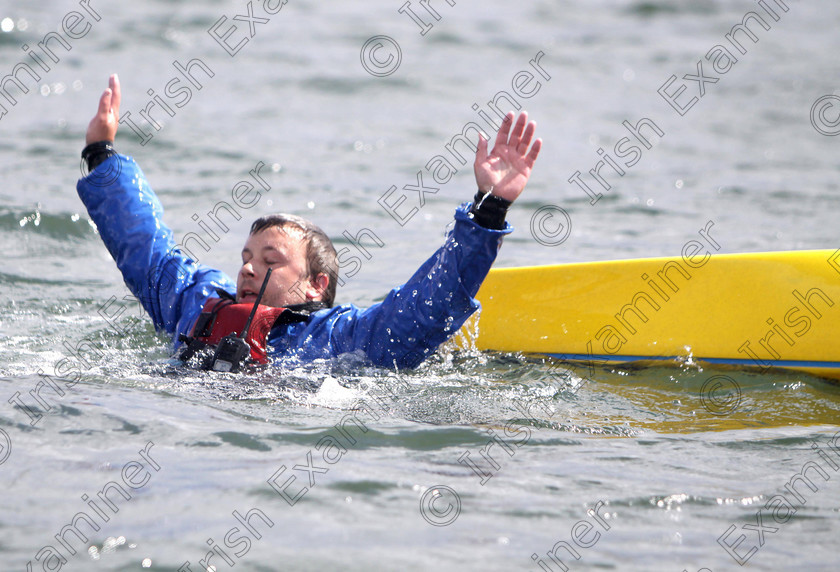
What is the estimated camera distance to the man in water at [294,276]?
331cm

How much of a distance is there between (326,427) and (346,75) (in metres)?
8.76

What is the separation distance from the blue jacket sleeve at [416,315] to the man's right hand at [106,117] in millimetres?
1384

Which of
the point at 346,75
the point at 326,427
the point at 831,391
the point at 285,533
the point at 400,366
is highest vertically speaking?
the point at 346,75

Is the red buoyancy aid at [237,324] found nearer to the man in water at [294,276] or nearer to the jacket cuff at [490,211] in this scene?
the man in water at [294,276]

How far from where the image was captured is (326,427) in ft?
10.4

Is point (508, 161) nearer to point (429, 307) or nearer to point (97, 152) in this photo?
point (429, 307)

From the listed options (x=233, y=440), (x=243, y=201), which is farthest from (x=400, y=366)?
(x=243, y=201)

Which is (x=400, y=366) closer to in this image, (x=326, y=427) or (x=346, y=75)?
(x=326, y=427)

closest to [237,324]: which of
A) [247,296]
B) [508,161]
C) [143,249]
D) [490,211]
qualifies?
[247,296]

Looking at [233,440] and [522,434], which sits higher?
[522,434]

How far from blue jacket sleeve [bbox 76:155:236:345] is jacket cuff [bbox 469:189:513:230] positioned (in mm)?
1441

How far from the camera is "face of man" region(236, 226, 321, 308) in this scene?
3.83 meters

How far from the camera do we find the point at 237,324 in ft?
12.0

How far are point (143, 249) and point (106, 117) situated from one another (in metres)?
0.64
